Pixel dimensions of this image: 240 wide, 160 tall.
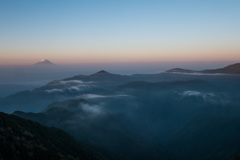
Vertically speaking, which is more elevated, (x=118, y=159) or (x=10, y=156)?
(x=10, y=156)

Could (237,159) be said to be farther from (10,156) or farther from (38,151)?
(38,151)

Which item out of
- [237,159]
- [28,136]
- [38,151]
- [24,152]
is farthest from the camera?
[28,136]

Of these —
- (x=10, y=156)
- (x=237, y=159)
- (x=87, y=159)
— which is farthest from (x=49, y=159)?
(x=87, y=159)

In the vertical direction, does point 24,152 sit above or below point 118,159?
above

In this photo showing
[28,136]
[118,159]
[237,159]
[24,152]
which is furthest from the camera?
[118,159]

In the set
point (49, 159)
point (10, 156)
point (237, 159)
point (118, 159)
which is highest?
point (237, 159)

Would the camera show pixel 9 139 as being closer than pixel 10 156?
No

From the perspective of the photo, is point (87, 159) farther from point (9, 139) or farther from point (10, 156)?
point (10, 156)

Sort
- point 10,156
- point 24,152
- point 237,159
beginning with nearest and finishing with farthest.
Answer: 1. point 237,159
2. point 10,156
3. point 24,152

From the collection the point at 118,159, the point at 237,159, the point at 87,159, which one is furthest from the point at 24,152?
the point at 118,159
